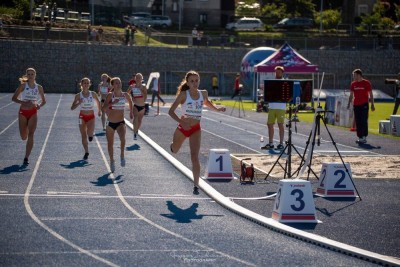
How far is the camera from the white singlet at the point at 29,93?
20.4 metres

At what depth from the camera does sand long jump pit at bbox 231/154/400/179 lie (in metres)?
19.4

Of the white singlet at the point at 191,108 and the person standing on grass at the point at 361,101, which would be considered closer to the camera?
the white singlet at the point at 191,108

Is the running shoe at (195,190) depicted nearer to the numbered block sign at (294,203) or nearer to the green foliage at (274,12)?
the numbered block sign at (294,203)

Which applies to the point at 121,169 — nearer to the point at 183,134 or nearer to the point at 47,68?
the point at 183,134

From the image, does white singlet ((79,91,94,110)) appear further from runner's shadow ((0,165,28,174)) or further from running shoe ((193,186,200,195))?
running shoe ((193,186,200,195))

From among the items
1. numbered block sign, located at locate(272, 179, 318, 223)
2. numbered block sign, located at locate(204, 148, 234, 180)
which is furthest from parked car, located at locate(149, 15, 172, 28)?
numbered block sign, located at locate(272, 179, 318, 223)

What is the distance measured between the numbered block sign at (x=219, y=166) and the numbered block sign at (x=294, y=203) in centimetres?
481

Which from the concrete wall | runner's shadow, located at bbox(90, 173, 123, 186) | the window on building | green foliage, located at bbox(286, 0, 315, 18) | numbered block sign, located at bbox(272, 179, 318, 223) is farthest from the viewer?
the window on building

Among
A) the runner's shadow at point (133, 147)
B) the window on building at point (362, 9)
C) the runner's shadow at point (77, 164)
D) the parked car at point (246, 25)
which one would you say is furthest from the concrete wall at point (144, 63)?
the runner's shadow at point (77, 164)

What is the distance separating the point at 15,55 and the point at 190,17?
27.3m

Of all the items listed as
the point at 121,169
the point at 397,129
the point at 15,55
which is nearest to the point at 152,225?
the point at 121,169

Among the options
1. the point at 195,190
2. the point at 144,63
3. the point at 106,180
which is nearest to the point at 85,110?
the point at 106,180

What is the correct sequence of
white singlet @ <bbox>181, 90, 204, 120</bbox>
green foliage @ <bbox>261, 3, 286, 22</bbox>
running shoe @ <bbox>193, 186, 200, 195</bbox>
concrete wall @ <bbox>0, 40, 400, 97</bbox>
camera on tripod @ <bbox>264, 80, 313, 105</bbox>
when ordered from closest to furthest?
running shoe @ <bbox>193, 186, 200, 195</bbox>
white singlet @ <bbox>181, 90, 204, 120</bbox>
camera on tripod @ <bbox>264, 80, 313, 105</bbox>
concrete wall @ <bbox>0, 40, 400, 97</bbox>
green foliage @ <bbox>261, 3, 286, 22</bbox>

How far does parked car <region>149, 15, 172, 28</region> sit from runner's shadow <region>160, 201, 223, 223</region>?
233ft
